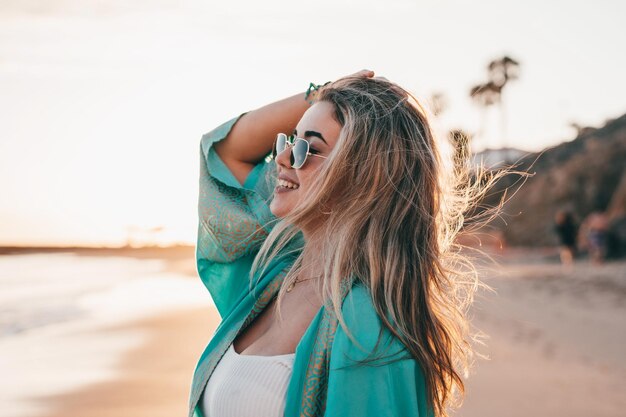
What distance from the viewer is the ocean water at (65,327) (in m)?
6.66

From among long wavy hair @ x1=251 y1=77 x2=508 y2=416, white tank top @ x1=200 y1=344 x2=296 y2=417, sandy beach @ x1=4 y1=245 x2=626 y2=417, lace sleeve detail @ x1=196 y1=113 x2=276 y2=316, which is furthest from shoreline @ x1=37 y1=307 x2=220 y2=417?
long wavy hair @ x1=251 y1=77 x2=508 y2=416

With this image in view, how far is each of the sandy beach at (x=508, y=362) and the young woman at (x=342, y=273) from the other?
0.68 m

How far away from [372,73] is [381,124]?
29 centimetres

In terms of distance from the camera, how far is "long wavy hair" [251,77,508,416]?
1903mm

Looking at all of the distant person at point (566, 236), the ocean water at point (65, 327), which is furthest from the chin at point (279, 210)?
the distant person at point (566, 236)

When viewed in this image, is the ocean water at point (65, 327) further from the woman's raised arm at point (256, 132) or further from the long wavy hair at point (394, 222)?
the long wavy hair at point (394, 222)

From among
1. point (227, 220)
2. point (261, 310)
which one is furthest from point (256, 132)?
point (261, 310)

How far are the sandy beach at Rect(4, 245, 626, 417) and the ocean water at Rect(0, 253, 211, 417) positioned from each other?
0.61 ft

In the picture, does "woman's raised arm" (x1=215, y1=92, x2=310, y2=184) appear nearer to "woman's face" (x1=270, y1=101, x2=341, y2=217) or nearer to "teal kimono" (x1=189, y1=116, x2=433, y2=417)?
"teal kimono" (x1=189, y1=116, x2=433, y2=417)

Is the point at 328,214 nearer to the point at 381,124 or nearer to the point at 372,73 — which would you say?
the point at 381,124

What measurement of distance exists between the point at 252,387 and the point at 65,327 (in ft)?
29.2

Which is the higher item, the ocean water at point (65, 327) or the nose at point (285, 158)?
the nose at point (285, 158)

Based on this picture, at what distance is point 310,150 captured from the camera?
2.18m

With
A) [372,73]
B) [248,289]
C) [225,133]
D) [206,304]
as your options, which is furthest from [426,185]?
[206,304]
